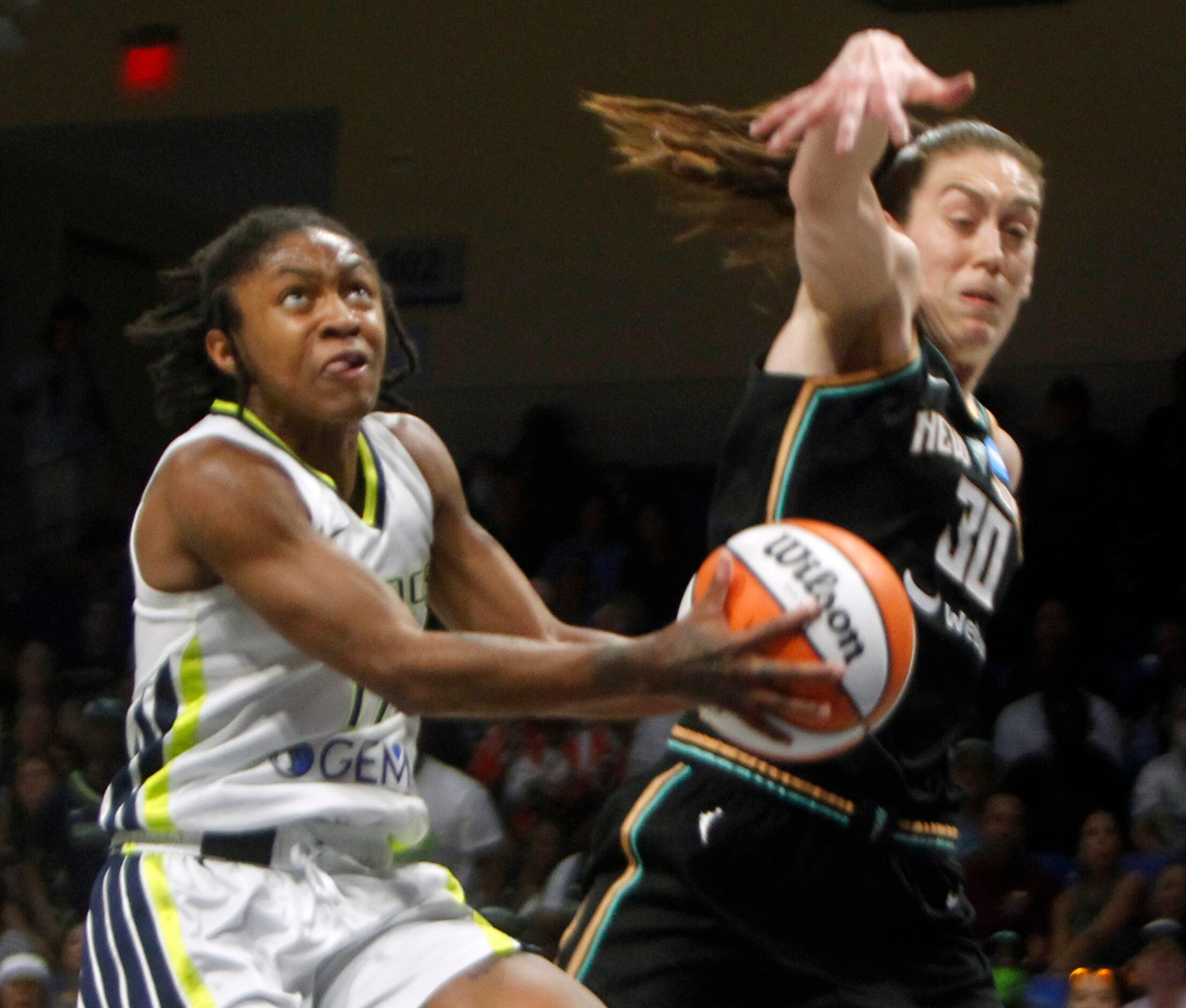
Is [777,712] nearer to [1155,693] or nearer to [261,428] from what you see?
[261,428]

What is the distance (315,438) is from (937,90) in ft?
3.11

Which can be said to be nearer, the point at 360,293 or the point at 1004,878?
→ the point at 360,293

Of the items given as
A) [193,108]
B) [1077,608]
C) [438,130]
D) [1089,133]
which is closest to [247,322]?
[1077,608]

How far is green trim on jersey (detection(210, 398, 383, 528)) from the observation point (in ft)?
8.68

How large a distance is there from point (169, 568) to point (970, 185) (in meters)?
1.31

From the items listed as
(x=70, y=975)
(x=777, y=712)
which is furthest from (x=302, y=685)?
(x=70, y=975)

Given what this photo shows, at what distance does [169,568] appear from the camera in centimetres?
255

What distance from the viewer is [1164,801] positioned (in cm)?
586

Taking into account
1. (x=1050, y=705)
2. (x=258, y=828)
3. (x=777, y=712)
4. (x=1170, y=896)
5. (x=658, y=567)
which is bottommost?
(x=1170, y=896)

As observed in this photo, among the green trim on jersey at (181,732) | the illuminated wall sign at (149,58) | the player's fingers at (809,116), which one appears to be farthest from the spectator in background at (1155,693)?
the illuminated wall sign at (149,58)

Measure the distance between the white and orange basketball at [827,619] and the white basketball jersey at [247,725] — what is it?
1.51 ft

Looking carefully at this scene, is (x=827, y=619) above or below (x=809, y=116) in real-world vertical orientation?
below

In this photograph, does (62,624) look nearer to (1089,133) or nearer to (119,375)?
(119,375)

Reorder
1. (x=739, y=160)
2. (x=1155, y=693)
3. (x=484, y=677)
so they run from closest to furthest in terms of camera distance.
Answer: (x=484, y=677), (x=739, y=160), (x=1155, y=693)
